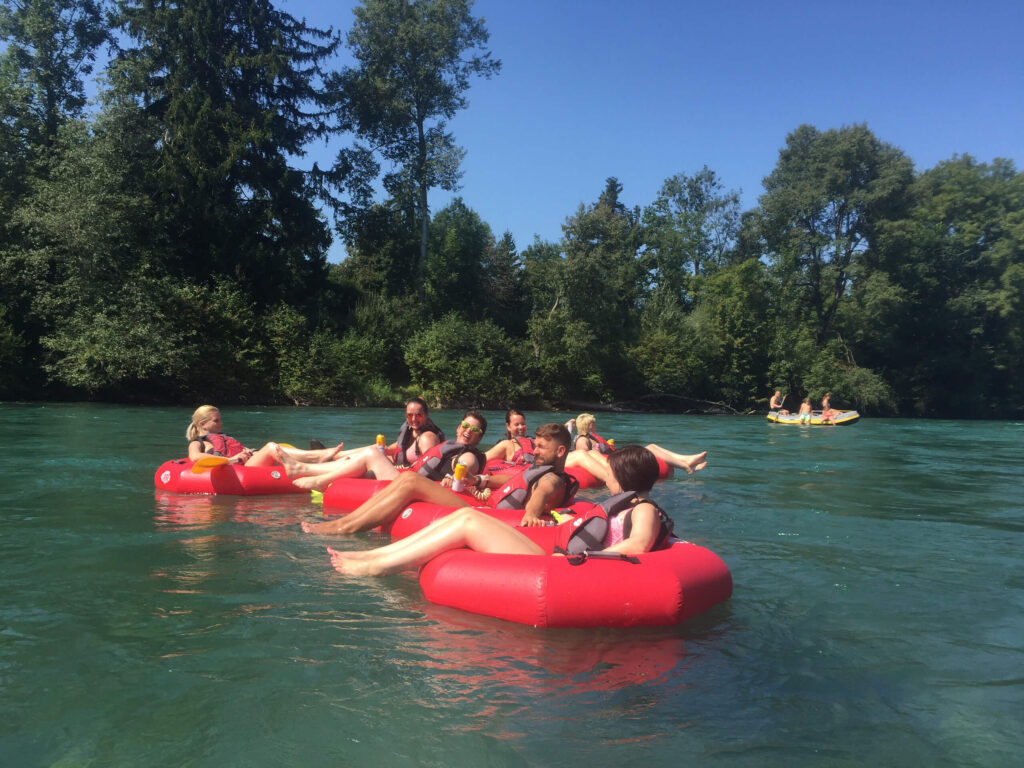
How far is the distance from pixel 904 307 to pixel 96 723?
3744 centimetres

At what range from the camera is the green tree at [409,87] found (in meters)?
29.6

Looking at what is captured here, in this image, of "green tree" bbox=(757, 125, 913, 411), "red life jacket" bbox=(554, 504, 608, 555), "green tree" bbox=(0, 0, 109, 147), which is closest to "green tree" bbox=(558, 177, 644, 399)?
"green tree" bbox=(757, 125, 913, 411)

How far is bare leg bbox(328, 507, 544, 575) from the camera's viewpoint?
431 cm

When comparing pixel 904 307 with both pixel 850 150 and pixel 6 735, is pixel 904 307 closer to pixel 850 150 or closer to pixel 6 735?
pixel 850 150

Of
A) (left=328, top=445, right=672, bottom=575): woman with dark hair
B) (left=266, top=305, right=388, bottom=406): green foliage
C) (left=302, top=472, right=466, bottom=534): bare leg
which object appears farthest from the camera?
(left=266, top=305, right=388, bottom=406): green foliage

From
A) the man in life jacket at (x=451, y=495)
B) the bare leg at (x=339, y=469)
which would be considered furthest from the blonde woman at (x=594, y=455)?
the man in life jacket at (x=451, y=495)

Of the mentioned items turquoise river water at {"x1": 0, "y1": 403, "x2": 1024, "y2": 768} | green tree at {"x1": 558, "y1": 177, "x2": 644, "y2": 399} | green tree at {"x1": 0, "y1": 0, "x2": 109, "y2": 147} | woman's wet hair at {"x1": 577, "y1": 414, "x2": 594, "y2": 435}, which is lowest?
turquoise river water at {"x1": 0, "y1": 403, "x2": 1024, "y2": 768}

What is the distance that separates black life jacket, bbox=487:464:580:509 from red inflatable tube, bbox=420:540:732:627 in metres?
1.36

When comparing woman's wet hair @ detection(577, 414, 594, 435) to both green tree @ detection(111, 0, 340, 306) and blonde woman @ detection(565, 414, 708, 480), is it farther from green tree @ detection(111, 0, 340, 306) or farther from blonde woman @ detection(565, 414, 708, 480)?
green tree @ detection(111, 0, 340, 306)

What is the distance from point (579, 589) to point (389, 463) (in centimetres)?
367

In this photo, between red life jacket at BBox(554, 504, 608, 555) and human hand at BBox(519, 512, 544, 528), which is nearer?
red life jacket at BBox(554, 504, 608, 555)

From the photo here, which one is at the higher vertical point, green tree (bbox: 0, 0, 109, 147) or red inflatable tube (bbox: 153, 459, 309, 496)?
green tree (bbox: 0, 0, 109, 147)

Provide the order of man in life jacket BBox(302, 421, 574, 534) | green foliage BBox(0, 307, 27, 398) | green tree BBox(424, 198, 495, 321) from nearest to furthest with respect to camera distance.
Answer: man in life jacket BBox(302, 421, 574, 534)
green foliage BBox(0, 307, 27, 398)
green tree BBox(424, 198, 495, 321)

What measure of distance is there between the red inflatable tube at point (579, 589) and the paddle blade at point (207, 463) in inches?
151
